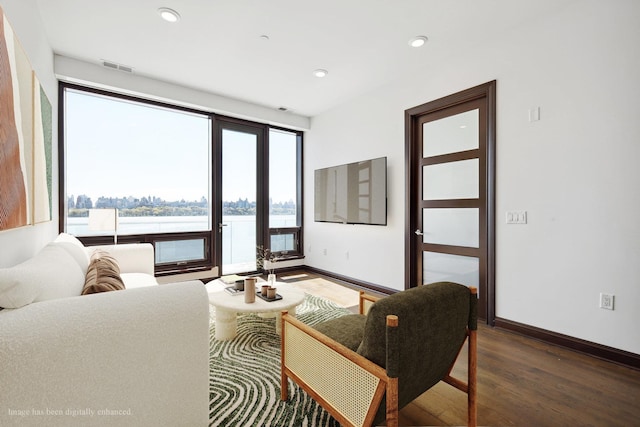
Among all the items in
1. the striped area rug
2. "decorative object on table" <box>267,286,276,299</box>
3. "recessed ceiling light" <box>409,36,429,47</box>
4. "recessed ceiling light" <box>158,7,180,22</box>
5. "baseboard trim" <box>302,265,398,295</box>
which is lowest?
the striped area rug

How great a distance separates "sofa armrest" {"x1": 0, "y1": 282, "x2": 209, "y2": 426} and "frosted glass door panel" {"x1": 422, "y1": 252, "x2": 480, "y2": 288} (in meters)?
2.73

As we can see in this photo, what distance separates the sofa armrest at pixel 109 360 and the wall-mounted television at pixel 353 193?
2.91 meters

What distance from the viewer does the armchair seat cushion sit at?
57.6 inches

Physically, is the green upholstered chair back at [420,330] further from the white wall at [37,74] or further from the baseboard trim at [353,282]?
the baseboard trim at [353,282]

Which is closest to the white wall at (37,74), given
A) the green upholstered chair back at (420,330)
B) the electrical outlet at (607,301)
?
the green upholstered chair back at (420,330)

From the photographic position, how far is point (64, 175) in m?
3.29

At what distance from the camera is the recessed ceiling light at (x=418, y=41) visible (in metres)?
2.73

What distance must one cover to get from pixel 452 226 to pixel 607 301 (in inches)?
52.3

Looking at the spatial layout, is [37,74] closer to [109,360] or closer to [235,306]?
[235,306]

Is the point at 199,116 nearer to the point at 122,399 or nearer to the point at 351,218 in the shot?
the point at 351,218

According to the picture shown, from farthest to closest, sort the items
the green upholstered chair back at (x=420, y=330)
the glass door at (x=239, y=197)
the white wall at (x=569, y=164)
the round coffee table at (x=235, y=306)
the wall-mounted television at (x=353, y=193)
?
the glass door at (x=239, y=197)
the wall-mounted television at (x=353, y=193)
the round coffee table at (x=235, y=306)
the white wall at (x=569, y=164)
the green upholstered chair back at (x=420, y=330)

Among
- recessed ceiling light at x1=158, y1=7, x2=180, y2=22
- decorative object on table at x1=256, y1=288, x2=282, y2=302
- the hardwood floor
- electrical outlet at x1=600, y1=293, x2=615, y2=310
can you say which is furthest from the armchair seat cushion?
recessed ceiling light at x1=158, y1=7, x2=180, y2=22

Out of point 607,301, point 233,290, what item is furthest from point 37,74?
point 607,301

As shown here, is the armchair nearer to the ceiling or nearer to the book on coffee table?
the book on coffee table
